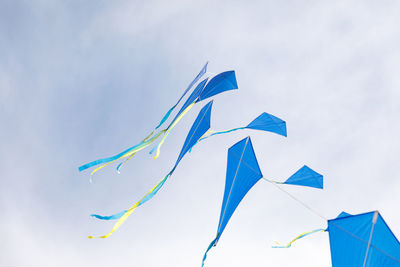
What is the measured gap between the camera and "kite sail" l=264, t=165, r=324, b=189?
32.1 feet

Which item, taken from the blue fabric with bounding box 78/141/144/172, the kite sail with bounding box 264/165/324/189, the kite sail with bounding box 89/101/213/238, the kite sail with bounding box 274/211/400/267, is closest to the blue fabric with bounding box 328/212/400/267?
the kite sail with bounding box 274/211/400/267

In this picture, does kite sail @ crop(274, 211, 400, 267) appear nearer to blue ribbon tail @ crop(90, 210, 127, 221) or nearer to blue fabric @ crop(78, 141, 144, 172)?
blue ribbon tail @ crop(90, 210, 127, 221)

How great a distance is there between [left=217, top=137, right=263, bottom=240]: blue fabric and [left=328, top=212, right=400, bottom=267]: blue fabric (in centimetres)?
269

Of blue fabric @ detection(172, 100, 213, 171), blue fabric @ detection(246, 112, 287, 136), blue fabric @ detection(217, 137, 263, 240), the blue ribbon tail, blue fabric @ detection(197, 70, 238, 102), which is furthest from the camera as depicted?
blue fabric @ detection(246, 112, 287, 136)

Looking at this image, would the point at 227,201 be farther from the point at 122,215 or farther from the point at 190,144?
the point at 122,215

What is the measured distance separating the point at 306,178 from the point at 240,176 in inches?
83.5

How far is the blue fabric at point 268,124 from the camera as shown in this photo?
10.4m

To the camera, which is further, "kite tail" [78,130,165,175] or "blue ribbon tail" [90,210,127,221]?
"kite tail" [78,130,165,175]

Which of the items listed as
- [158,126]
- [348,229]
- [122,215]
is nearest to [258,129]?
[158,126]

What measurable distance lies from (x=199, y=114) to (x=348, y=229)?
18.5 ft

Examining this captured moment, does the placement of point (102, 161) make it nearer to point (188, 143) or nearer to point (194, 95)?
point (188, 143)

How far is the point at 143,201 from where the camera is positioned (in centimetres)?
790

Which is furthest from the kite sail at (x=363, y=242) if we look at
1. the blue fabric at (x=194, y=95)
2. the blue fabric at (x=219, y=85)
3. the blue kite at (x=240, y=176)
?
the blue fabric at (x=194, y=95)

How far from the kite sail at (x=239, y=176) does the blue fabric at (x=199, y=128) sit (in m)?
1.24
